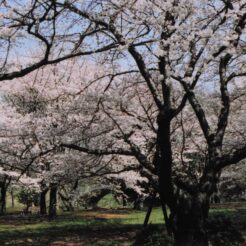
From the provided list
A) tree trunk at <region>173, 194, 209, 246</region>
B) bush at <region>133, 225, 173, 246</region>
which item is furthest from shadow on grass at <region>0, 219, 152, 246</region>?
tree trunk at <region>173, 194, 209, 246</region>

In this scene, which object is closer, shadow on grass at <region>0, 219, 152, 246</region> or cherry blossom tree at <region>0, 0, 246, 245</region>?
cherry blossom tree at <region>0, 0, 246, 245</region>

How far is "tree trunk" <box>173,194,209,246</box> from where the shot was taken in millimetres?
10234

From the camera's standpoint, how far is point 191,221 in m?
10.4

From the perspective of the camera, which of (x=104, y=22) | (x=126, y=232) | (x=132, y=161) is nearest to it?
(x=104, y=22)

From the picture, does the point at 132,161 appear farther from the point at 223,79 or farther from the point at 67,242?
the point at 223,79

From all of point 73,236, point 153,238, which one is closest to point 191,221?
point 153,238

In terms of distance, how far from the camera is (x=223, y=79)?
11977mm

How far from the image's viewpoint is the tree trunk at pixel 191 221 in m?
10.2

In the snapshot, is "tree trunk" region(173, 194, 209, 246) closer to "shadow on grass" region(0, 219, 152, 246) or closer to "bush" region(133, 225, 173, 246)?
"bush" region(133, 225, 173, 246)

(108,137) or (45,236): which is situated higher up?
(108,137)

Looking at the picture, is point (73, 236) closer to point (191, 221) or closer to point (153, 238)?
point (153, 238)

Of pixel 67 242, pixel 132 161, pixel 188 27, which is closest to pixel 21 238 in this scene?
pixel 67 242

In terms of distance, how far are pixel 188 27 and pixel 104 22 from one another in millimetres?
2270

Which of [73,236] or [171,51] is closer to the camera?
[171,51]
